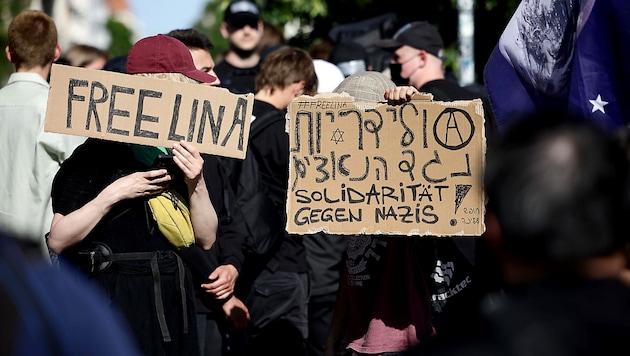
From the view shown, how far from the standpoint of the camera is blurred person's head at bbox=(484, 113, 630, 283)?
1889 millimetres

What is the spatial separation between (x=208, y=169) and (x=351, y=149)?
0.77m

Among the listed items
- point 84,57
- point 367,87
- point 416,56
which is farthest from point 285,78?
point 84,57

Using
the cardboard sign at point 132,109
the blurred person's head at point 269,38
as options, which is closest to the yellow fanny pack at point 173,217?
the cardboard sign at point 132,109

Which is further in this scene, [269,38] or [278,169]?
[269,38]

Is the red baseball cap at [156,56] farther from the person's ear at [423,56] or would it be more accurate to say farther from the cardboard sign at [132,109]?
the person's ear at [423,56]

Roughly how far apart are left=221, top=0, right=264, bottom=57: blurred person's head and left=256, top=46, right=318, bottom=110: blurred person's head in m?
2.12

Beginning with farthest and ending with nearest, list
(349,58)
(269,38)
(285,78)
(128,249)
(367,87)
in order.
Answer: (269,38), (349,58), (285,78), (367,87), (128,249)

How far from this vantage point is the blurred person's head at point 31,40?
19.4 feet

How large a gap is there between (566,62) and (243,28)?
424cm

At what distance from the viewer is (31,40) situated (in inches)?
234

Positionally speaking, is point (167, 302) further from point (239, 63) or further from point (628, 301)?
point (239, 63)

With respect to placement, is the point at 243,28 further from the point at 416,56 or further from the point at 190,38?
the point at 190,38

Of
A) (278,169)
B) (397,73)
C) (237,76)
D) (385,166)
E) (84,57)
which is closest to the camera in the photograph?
(385,166)

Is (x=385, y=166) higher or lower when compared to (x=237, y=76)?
lower
